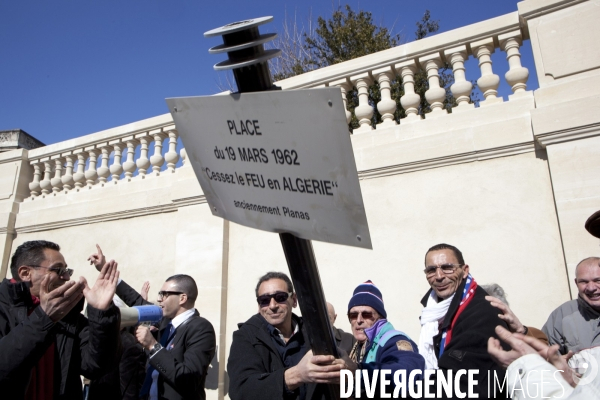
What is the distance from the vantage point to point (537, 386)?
1469mm

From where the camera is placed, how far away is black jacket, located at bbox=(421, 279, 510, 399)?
1.97 m

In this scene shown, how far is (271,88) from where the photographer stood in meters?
1.27

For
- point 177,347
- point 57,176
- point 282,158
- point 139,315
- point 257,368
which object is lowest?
point 257,368

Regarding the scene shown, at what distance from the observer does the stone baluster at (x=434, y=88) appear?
435 cm

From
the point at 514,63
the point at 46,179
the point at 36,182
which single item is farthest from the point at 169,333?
the point at 36,182

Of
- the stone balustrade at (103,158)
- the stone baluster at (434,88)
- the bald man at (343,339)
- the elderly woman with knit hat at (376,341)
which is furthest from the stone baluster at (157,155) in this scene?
the elderly woman with knit hat at (376,341)

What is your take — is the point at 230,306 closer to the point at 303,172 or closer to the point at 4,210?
the point at 303,172

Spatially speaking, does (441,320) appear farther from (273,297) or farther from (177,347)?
(177,347)

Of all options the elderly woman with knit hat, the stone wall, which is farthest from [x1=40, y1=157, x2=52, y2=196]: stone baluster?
the elderly woman with knit hat

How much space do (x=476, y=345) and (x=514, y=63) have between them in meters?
2.98

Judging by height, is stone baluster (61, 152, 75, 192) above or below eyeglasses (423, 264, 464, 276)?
above

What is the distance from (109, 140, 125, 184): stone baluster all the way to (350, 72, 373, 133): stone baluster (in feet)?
10.9

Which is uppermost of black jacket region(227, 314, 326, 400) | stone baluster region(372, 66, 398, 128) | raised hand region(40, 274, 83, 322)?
stone baluster region(372, 66, 398, 128)

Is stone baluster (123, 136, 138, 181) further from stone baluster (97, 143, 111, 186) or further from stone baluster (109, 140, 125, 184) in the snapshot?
stone baluster (97, 143, 111, 186)
